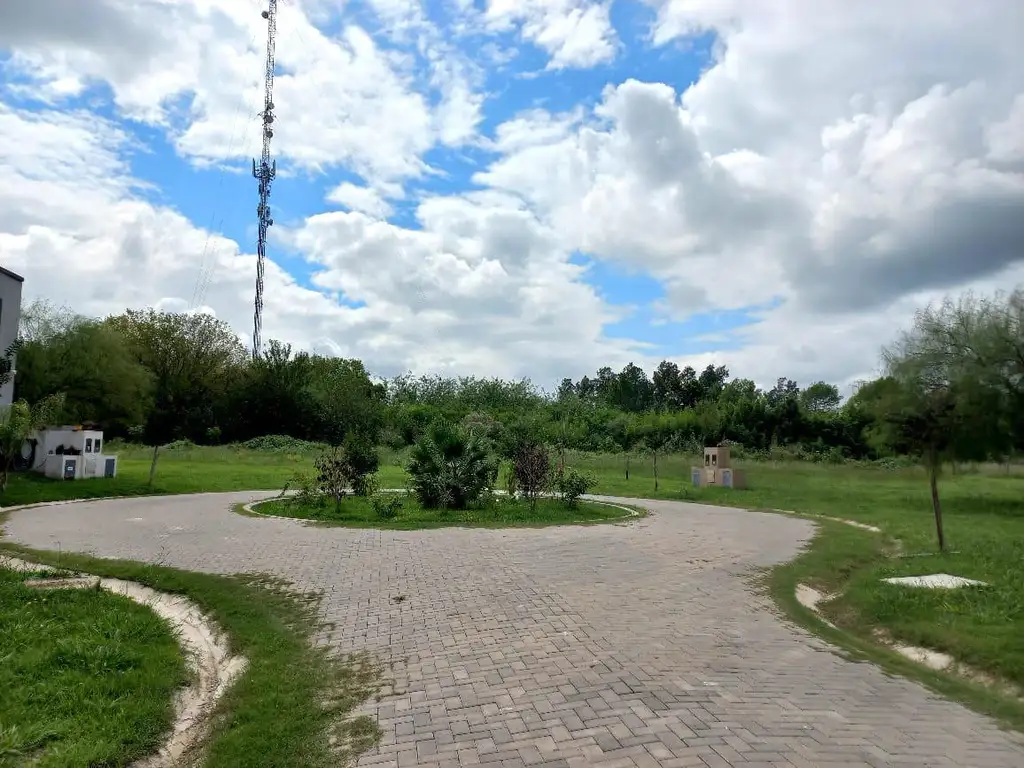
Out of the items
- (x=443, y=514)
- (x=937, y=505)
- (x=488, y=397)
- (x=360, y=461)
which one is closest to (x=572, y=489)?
(x=443, y=514)

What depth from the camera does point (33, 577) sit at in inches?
349

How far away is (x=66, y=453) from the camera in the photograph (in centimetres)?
2209

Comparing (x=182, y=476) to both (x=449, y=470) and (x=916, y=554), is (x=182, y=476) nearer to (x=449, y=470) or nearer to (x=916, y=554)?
(x=449, y=470)

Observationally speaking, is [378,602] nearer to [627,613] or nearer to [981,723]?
[627,613]

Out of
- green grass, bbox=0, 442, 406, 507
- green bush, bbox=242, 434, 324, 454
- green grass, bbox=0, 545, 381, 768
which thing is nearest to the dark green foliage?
green grass, bbox=0, 442, 406, 507

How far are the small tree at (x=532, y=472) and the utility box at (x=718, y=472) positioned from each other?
10.4 m

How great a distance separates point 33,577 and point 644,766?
27.3 ft

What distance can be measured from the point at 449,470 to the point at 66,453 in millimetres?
13039

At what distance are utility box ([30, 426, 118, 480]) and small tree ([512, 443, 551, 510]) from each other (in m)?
13.7

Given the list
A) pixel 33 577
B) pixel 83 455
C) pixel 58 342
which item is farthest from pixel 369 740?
pixel 58 342

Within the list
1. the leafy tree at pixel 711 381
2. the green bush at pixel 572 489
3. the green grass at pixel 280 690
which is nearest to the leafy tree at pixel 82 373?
the green bush at pixel 572 489

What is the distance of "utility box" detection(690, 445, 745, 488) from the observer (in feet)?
87.4

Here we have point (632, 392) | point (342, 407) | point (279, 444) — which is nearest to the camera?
point (279, 444)

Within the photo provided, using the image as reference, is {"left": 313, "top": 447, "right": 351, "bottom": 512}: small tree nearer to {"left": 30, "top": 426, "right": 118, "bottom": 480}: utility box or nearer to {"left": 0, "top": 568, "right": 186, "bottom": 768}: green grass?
{"left": 30, "top": 426, "right": 118, "bottom": 480}: utility box
